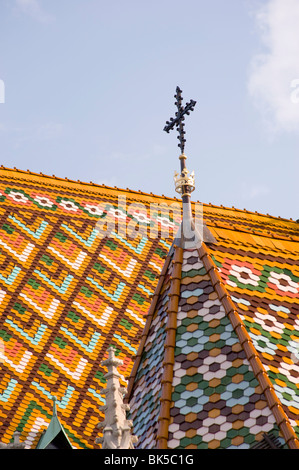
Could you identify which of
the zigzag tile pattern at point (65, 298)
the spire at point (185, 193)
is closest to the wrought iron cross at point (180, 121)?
the spire at point (185, 193)

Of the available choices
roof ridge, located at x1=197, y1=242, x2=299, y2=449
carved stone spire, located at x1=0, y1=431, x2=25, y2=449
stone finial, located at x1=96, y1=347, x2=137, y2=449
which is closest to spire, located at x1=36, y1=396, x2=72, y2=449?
carved stone spire, located at x1=0, y1=431, x2=25, y2=449

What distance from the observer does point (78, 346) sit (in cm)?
1641

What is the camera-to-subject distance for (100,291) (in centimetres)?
1767

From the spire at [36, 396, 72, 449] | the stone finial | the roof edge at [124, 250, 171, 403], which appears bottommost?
the stone finial

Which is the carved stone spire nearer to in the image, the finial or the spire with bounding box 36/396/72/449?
the spire with bounding box 36/396/72/449

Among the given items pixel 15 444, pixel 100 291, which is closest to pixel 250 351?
pixel 15 444

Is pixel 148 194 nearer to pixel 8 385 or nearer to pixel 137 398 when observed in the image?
pixel 8 385

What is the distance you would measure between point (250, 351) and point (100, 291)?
5.97m

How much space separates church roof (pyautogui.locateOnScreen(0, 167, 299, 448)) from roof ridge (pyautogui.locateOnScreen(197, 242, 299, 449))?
2 centimetres

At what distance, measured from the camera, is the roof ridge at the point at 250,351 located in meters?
11.1

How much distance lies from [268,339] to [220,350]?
491mm

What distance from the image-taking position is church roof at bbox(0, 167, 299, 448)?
12438 millimetres

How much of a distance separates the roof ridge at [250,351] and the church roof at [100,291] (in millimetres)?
23
